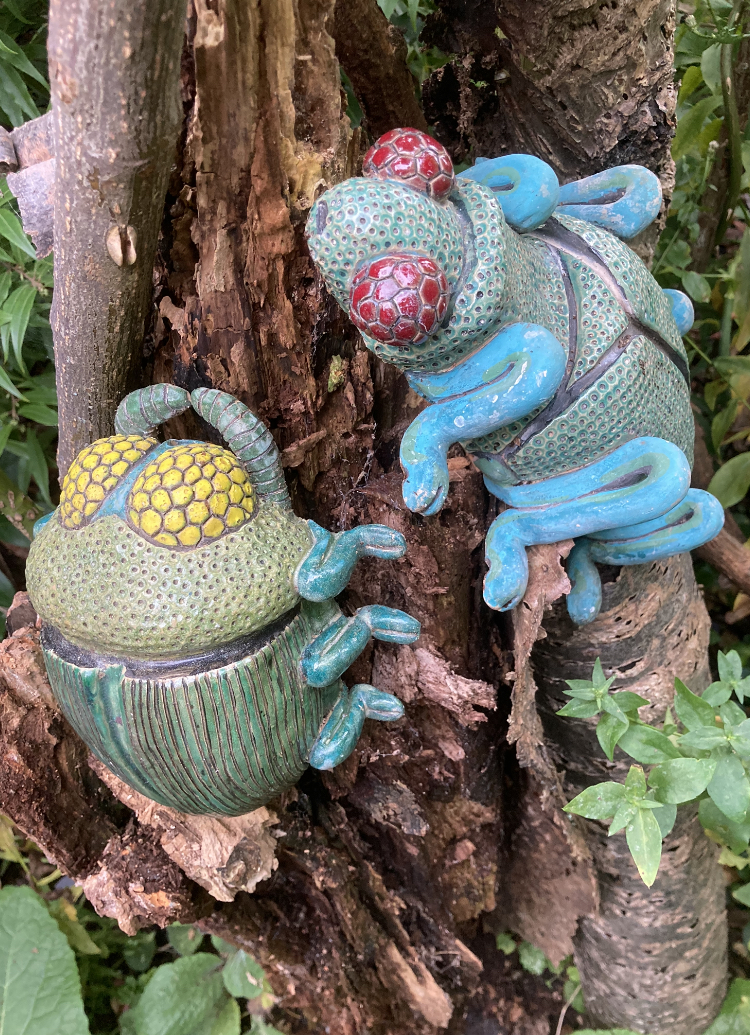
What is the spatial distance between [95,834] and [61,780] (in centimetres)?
10

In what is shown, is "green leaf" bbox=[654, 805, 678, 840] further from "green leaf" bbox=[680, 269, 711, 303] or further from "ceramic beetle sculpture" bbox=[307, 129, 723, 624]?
"green leaf" bbox=[680, 269, 711, 303]

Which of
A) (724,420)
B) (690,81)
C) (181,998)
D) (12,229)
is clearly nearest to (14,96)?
(12,229)

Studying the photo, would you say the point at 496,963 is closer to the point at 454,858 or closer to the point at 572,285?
the point at 454,858

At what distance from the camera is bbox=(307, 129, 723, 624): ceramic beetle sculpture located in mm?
612

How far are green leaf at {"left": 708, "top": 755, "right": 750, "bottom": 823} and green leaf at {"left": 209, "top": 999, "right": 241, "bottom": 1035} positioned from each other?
108cm

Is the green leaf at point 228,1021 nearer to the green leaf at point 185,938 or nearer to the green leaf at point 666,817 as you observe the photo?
the green leaf at point 185,938

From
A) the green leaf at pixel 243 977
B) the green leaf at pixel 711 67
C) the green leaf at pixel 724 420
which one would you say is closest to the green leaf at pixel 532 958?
the green leaf at pixel 243 977

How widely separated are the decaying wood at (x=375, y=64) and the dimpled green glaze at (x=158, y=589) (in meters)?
0.64

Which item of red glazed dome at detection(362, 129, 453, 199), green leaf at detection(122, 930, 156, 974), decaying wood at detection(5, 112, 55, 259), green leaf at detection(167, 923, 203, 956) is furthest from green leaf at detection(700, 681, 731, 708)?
green leaf at detection(122, 930, 156, 974)

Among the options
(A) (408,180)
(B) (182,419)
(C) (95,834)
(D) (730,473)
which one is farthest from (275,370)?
(D) (730,473)

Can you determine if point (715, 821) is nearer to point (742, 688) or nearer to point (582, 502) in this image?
A: point (742, 688)

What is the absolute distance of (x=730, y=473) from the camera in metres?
1.39

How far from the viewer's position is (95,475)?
718 millimetres

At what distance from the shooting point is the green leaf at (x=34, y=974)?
4.12 feet
